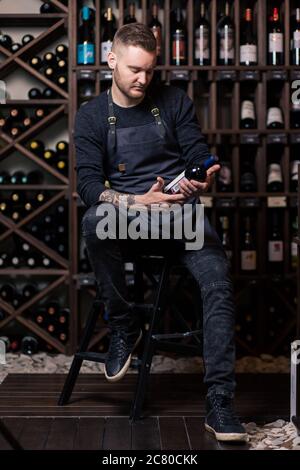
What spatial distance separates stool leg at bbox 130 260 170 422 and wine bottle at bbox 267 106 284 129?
169 cm

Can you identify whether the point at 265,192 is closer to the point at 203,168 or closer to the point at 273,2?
the point at 273,2

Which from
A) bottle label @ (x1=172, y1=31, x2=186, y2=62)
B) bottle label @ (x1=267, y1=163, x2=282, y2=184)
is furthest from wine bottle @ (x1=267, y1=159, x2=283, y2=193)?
bottle label @ (x1=172, y1=31, x2=186, y2=62)

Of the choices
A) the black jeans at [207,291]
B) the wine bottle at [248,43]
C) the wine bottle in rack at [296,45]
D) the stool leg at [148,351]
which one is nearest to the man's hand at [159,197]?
the black jeans at [207,291]

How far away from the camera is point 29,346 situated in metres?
Answer: 4.46

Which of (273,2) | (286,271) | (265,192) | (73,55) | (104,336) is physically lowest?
(104,336)

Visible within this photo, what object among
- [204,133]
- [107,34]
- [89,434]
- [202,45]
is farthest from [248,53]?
[89,434]

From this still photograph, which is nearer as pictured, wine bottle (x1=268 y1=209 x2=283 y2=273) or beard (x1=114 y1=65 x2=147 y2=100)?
beard (x1=114 y1=65 x2=147 y2=100)

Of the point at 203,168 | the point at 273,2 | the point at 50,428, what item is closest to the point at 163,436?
the point at 50,428

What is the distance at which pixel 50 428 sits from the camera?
292 cm

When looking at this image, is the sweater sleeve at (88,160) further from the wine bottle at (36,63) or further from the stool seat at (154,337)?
the wine bottle at (36,63)

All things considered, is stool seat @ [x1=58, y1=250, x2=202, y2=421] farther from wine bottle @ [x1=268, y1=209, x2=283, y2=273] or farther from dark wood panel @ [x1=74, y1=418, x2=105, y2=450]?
wine bottle @ [x1=268, y1=209, x2=283, y2=273]

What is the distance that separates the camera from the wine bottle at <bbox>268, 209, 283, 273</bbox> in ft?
14.5

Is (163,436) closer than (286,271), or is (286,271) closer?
(163,436)
